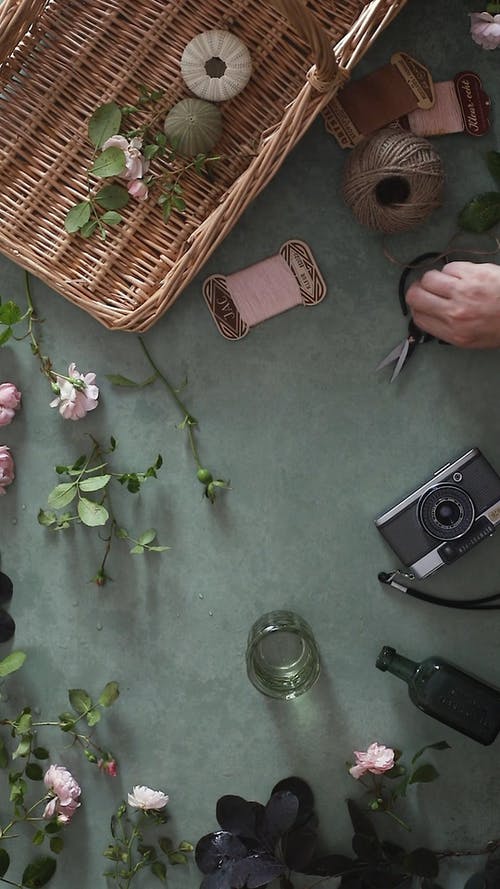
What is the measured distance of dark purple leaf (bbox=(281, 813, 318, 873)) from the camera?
1.24 meters

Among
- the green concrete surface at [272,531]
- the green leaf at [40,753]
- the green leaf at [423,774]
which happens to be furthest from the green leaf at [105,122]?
the green leaf at [423,774]

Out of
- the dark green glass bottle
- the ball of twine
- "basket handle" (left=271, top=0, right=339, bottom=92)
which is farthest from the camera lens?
the dark green glass bottle

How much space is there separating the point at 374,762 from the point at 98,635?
463mm

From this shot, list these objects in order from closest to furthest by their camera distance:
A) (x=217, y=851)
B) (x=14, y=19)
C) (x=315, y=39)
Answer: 1. (x=315, y=39)
2. (x=14, y=19)
3. (x=217, y=851)

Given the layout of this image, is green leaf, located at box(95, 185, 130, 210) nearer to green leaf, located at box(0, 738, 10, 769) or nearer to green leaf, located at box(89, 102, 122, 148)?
green leaf, located at box(89, 102, 122, 148)

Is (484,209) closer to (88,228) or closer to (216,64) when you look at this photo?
(216,64)

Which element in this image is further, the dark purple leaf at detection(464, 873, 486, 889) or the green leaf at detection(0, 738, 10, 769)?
the green leaf at detection(0, 738, 10, 769)

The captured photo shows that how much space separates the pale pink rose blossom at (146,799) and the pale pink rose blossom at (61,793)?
0.30 ft

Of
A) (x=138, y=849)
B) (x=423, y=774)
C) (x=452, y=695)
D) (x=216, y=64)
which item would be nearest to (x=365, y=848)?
(x=423, y=774)

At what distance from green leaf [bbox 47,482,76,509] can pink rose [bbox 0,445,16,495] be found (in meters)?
0.10

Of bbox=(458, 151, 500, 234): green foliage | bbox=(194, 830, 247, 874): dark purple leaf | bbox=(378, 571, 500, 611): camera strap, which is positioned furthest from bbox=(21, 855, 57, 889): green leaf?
bbox=(458, 151, 500, 234): green foliage

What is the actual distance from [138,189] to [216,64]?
200 millimetres

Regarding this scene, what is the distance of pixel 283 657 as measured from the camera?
1289 millimetres

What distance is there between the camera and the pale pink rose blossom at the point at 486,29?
3.89 ft
